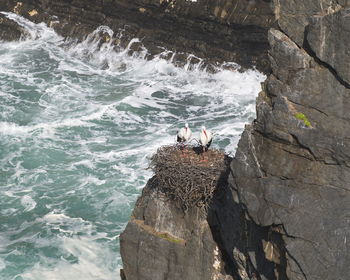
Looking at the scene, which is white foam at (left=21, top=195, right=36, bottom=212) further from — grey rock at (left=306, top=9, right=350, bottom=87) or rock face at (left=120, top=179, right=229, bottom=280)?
grey rock at (left=306, top=9, right=350, bottom=87)

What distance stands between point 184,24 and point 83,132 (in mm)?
10366

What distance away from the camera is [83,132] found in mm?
28453

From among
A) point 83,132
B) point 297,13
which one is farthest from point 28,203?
point 297,13

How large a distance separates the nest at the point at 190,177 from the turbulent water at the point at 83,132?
5668mm

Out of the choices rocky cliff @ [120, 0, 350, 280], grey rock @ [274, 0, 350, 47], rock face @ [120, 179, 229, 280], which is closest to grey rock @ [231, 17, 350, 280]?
rocky cliff @ [120, 0, 350, 280]

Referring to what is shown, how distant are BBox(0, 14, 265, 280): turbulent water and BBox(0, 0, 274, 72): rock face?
0.85 metres

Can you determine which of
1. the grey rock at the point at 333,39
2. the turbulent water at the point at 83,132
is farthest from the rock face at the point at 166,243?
the turbulent water at the point at 83,132

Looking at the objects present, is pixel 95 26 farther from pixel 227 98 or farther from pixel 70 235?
pixel 70 235

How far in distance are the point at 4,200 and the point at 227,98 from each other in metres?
13.1

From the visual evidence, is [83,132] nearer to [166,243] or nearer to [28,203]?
[28,203]

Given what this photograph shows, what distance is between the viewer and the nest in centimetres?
1354

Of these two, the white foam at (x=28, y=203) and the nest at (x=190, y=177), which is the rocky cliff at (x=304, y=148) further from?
the white foam at (x=28, y=203)

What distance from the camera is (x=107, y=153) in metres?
26.5

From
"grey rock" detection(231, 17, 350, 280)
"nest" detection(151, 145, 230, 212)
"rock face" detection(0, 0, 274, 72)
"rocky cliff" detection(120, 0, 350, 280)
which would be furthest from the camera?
"rock face" detection(0, 0, 274, 72)
